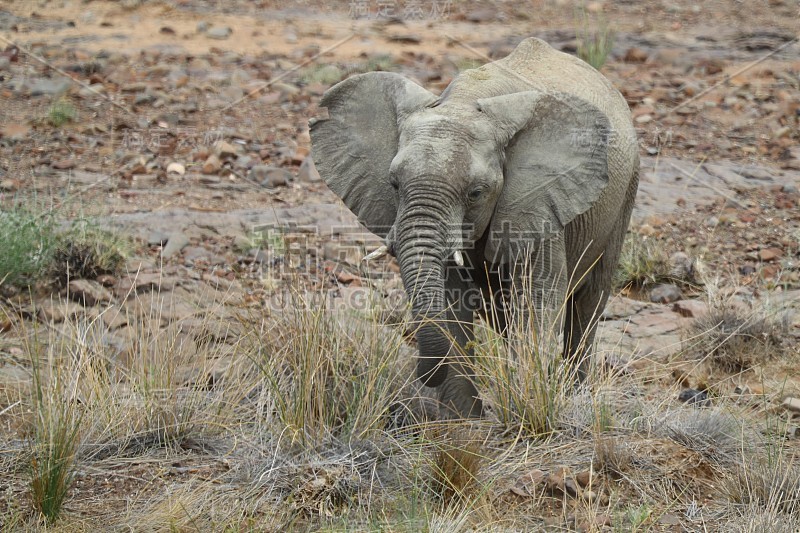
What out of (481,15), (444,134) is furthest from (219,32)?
(444,134)

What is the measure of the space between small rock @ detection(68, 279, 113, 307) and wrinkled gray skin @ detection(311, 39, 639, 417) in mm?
2604

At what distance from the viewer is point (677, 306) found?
8453 mm

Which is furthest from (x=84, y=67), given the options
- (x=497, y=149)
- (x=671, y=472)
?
(x=671, y=472)

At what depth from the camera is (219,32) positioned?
50.7 ft

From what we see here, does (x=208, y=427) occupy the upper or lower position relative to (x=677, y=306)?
upper

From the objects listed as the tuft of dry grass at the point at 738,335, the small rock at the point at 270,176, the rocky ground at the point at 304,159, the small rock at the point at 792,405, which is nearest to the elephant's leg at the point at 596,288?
the rocky ground at the point at 304,159

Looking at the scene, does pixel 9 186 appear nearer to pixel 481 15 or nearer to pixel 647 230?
pixel 647 230

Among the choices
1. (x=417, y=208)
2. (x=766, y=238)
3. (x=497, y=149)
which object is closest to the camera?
(x=417, y=208)

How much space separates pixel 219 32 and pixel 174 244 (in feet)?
23.5

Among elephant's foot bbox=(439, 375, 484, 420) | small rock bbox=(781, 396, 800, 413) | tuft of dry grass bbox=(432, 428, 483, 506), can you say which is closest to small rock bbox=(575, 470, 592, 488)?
A: tuft of dry grass bbox=(432, 428, 483, 506)

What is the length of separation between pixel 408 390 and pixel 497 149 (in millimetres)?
1503

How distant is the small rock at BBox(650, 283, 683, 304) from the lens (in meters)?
8.73

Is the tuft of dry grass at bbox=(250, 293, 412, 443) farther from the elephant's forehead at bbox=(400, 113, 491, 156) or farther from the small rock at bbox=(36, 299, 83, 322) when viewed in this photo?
the small rock at bbox=(36, 299, 83, 322)

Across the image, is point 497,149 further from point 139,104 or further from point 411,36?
point 411,36
